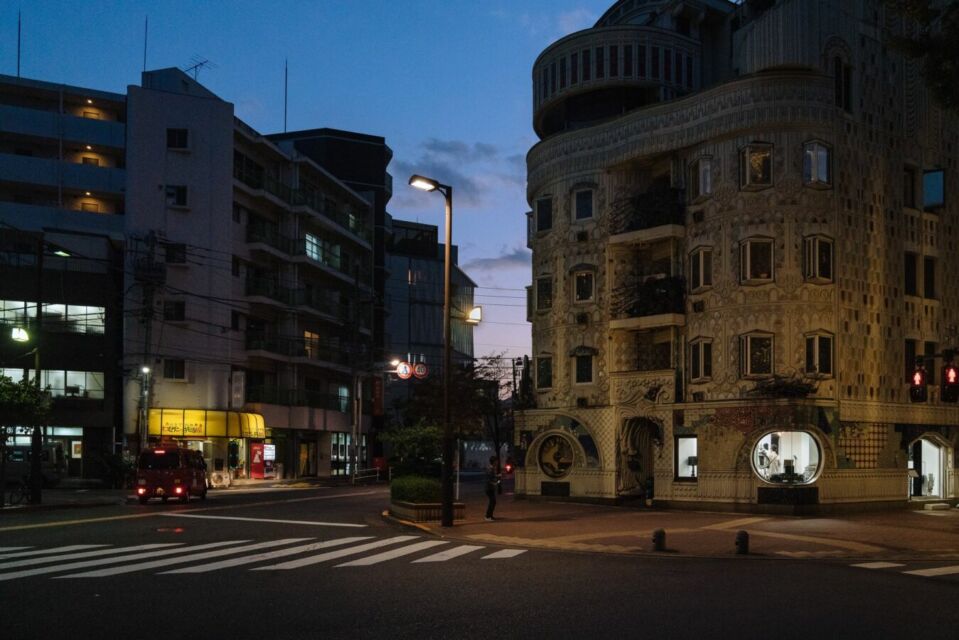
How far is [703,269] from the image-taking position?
32938 mm

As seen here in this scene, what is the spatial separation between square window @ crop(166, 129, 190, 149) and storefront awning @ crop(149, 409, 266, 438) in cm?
1563

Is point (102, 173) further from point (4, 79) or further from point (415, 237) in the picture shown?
point (415, 237)

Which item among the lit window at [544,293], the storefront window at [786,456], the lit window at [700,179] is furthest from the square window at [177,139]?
the storefront window at [786,456]

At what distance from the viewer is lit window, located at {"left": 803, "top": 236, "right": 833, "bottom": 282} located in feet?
101

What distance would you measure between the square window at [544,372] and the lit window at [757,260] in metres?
9.22

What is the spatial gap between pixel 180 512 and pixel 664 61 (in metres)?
25.1

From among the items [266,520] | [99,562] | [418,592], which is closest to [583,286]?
[266,520]

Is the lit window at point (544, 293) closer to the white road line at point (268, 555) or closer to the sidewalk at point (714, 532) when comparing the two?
the sidewalk at point (714, 532)

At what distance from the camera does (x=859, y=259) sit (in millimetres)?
32125

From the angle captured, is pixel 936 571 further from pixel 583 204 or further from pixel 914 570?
pixel 583 204

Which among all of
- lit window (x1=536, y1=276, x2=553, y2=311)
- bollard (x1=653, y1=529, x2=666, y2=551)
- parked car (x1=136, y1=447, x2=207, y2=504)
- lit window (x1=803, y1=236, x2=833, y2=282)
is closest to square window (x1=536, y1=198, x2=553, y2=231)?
lit window (x1=536, y1=276, x2=553, y2=311)

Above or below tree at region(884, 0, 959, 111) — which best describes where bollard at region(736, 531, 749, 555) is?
below

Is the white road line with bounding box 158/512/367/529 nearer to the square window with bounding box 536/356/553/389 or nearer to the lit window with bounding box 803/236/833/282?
the square window with bounding box 536/356/553/389

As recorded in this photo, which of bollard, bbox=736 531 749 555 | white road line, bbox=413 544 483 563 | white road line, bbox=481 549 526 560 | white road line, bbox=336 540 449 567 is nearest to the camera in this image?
white road line, bbox=336 540 449 567
